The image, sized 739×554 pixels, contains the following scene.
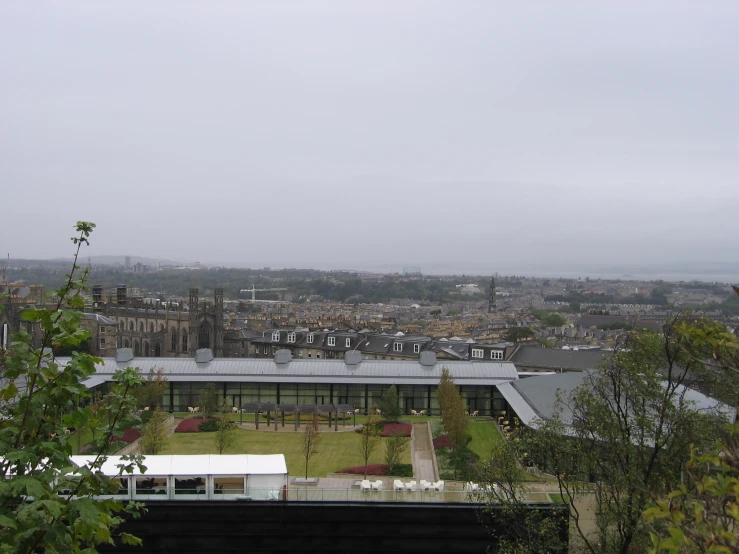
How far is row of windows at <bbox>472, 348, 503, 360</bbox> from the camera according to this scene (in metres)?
58.7

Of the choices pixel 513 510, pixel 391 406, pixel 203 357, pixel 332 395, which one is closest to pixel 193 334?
pixel 203 357

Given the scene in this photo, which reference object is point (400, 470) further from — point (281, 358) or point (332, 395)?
point (281, 358)

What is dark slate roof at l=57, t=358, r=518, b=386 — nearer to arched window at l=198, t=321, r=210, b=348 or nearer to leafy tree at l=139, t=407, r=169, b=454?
leafy tree at l=139, t=407, r=169, b=454

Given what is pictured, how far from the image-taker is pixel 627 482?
1345cm

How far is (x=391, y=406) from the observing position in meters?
36.1

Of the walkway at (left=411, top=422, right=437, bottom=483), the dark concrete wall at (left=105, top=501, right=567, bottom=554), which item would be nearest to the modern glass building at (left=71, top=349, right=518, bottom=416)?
the walkway at (left=411, top=422, right=437, bottom=483)

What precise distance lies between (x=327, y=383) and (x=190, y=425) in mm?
7997

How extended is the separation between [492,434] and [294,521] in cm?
1820

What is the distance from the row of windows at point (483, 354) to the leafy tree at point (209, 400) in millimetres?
28172

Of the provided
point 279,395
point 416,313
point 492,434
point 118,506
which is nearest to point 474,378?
point 492,434

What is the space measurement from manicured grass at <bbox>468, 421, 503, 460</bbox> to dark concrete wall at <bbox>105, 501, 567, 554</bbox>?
35.1 ft

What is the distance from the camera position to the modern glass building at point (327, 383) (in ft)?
129

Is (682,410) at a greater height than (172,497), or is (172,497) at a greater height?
(682,410)

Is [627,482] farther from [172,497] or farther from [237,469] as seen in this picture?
[172,497]
